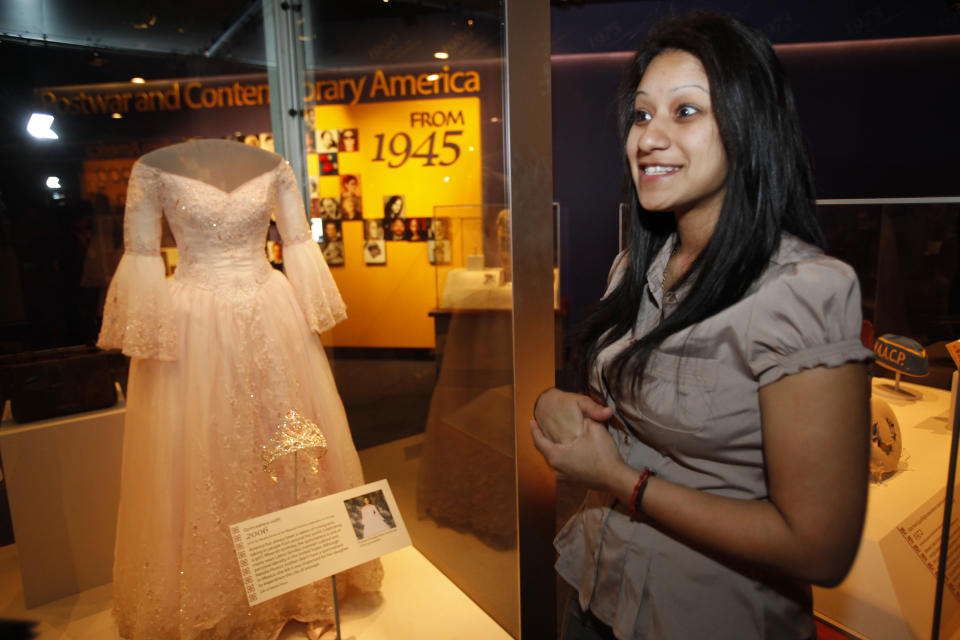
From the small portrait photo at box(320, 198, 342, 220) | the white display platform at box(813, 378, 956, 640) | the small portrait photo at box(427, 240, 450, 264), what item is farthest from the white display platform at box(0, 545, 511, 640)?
the small portrait photo at box(320, 198, 342, 220)

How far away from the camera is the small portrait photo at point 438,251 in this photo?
2.39m

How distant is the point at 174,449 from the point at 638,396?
1.56 m

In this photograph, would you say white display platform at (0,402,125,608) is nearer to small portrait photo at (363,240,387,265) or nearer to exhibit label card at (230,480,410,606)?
small portrait photo at (363,240,387,265)

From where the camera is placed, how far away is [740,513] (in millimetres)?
852

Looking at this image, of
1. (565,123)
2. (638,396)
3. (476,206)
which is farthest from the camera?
(565,123)

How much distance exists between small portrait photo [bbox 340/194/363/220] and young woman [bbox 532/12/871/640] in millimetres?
1696

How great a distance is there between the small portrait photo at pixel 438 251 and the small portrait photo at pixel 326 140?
0.72 m

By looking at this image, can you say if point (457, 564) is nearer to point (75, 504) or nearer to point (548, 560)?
point (548, 560)

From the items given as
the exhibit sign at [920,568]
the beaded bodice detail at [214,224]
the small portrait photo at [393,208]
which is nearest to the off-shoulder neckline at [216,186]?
the beaded bodice detail at [214,224]

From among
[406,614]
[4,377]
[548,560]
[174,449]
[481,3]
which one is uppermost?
[481,3]

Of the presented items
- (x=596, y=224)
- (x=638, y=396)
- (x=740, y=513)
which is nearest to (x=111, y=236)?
(x=638, y=396)

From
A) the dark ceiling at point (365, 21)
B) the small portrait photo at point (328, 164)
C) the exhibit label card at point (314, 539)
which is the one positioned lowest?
the exhibit label card at point (314, 539)

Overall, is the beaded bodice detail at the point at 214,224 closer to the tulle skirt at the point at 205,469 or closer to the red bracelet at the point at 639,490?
the tulle skirt at the point at 205,469

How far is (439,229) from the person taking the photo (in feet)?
7.81
